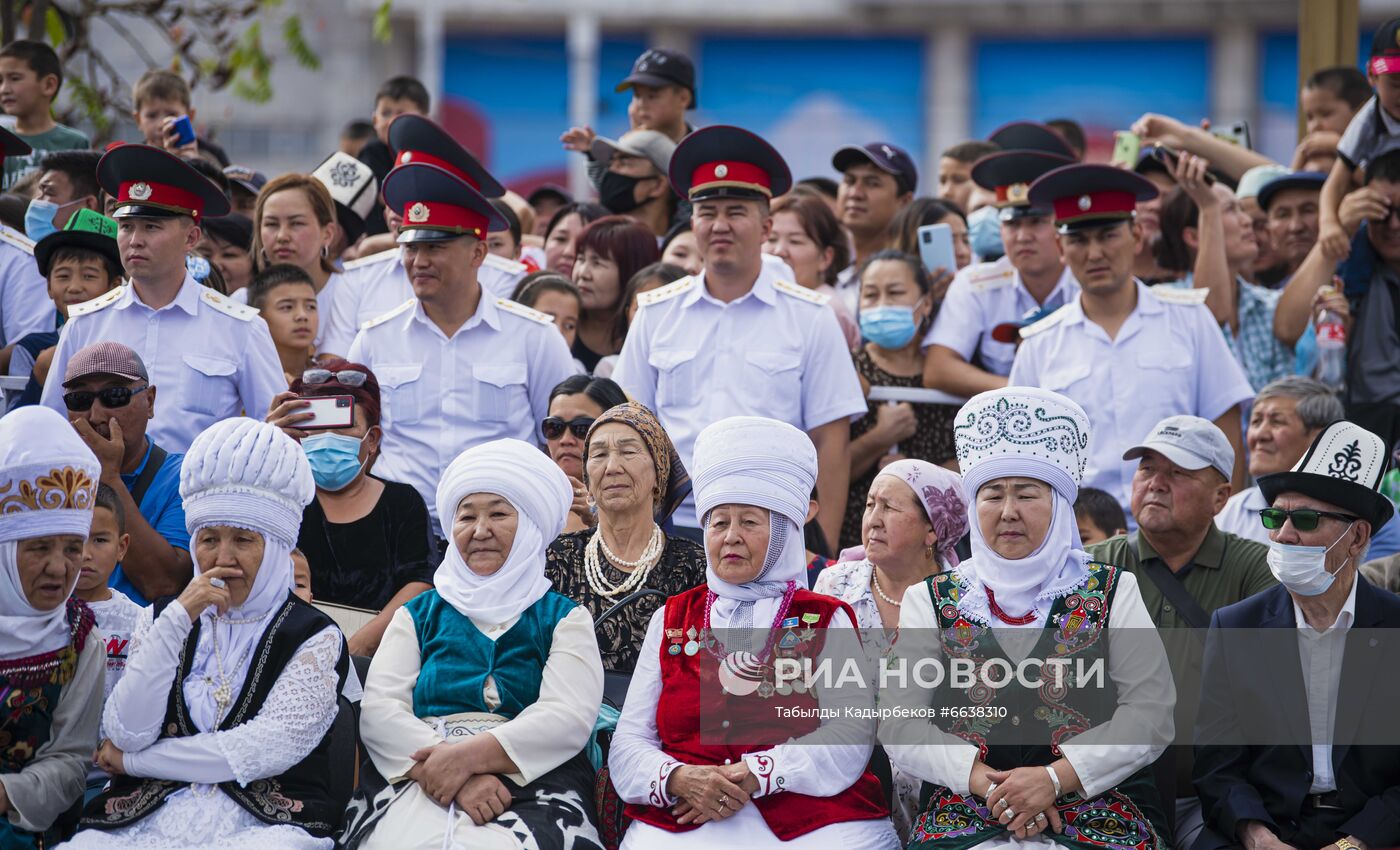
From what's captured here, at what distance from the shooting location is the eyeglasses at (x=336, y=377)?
6000 mm

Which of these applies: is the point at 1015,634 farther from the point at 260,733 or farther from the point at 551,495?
the point at 260,733

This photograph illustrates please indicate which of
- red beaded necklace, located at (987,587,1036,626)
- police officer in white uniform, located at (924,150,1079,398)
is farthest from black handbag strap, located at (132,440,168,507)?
police officer in white uniform, located at (924,150,1079,398)

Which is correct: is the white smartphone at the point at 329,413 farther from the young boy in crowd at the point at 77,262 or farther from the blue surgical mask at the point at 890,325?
the blue surgical mask at the point at 890,325

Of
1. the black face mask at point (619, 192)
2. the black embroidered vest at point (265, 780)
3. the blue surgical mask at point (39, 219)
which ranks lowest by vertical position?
the black embroidered vest at point (265, 780)

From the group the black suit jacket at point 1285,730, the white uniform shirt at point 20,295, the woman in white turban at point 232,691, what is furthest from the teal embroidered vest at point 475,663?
the white uniform shirt at point 20,295


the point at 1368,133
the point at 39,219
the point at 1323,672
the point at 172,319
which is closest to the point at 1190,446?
the point at 1323,672

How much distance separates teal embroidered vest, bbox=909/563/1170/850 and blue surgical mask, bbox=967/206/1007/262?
3.85 metres

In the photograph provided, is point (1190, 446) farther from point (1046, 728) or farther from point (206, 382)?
point (206, 382)

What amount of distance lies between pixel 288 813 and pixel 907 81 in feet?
76.6

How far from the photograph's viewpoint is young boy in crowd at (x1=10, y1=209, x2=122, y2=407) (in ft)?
23.0

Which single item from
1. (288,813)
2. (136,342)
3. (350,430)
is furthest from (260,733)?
(136,342)

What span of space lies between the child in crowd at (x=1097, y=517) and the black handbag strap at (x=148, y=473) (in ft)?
10.8

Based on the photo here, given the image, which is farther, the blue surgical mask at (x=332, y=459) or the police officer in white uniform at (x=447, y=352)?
the police officer in white uniform at (x=447, y=352)

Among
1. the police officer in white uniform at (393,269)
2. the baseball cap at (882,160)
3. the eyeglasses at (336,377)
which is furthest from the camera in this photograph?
the baseball cap at (882,160)
